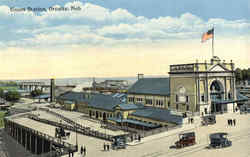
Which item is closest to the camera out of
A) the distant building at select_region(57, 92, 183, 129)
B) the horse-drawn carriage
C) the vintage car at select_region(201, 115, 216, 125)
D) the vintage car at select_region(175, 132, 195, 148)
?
the vintage car at select_region(175, 132, 195, 148)

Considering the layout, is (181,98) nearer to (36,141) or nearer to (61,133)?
(61,133)

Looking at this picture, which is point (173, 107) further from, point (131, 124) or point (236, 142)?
point (236, 142)

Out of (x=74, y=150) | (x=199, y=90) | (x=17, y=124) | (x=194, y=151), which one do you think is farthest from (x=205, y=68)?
(x=17, y=124)

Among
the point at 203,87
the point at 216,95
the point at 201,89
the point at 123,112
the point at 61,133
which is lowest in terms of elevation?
the point at 61,133

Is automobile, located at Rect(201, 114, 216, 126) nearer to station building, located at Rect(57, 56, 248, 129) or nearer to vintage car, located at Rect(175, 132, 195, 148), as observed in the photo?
station building, located at Rect(57, 56, 248, 129)

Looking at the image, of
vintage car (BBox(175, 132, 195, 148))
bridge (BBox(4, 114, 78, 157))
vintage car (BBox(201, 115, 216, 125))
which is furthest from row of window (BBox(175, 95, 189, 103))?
bridge (BBox(4, 114, 78, 157))

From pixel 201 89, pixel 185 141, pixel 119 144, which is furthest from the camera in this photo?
pixel 201 89

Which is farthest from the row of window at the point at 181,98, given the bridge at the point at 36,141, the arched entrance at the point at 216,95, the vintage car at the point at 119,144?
the bridge at the point at 36,141

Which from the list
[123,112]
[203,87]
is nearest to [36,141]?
[123,112]

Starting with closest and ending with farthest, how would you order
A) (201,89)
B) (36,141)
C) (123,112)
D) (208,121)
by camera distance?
(208,121) < (36,141) < (201,89) < (123,112)
